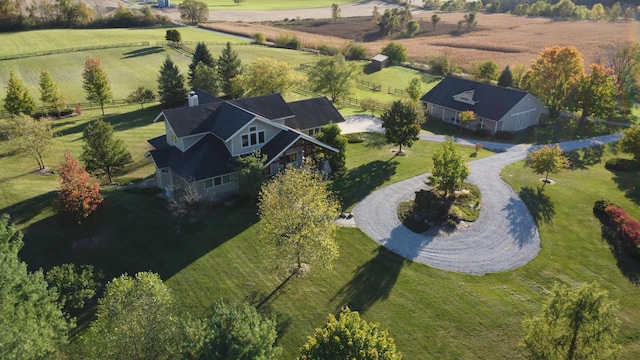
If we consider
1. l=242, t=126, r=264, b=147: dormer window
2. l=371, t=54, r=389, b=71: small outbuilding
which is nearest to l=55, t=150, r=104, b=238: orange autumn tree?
l=242, t=126, r=264, b=147: dormer window

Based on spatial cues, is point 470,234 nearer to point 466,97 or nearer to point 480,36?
point 466,97

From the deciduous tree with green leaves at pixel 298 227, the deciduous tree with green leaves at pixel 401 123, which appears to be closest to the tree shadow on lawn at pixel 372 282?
the deciduous tree with green leaves at pixel 298 227

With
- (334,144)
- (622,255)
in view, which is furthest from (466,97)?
(622,255)

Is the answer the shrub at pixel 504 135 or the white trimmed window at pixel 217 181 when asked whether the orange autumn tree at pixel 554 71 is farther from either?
the white trimmed window at pixel 217 181

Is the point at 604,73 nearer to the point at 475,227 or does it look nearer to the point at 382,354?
the point at 475,227

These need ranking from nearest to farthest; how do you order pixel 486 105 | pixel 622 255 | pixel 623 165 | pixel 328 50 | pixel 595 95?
pixel 622 255 < pixel 623 165 < pixel 595 95 < pixel 486 105 < pixel 328 50

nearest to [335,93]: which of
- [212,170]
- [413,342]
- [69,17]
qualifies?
[212,170]

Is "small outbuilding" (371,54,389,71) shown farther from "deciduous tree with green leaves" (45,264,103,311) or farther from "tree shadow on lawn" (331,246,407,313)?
"deciduous tree with green leaves" (45,264,103,311)
